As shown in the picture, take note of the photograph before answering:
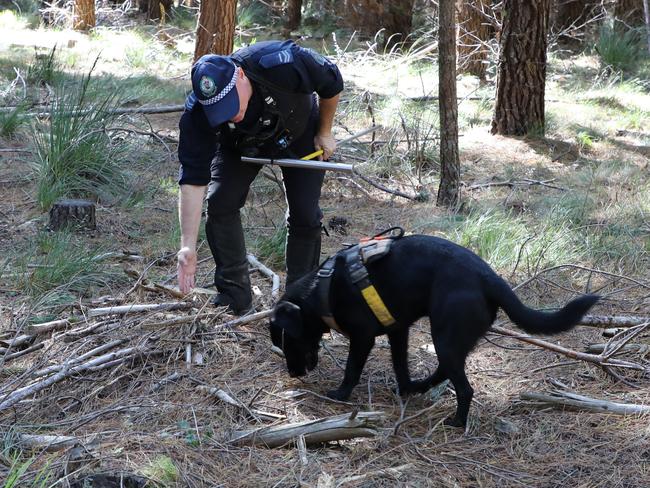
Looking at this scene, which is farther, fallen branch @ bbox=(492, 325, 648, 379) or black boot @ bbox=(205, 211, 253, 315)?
black boot @ bbox=(205, 211, 253, 315)

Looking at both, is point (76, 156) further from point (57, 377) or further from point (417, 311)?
point (417, 311)

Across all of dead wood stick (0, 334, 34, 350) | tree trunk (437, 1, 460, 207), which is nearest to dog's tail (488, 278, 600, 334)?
dead wood stick (0, 334, 34, 350)

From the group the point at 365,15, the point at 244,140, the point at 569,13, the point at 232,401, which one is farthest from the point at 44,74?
the point at 569,13

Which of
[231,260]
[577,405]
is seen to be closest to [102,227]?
[231,260]

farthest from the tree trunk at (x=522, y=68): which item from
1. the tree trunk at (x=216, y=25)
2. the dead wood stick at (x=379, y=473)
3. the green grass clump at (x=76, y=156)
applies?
the dead wood stick at (x=379, y=473)

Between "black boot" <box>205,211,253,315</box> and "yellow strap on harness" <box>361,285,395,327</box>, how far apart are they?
115cm

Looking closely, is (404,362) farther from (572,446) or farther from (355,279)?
(572,446)

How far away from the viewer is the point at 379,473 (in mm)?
3025

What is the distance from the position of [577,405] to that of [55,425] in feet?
7.57

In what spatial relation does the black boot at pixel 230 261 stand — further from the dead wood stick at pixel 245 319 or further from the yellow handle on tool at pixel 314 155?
the yellow handle on tool at pixel 314 155

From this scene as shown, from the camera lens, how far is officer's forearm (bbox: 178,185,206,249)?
3.82m

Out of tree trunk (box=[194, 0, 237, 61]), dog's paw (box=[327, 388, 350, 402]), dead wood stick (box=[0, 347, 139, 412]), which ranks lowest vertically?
dog's paw (box=[327, 388, 350, 402])

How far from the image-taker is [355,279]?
11.7ft

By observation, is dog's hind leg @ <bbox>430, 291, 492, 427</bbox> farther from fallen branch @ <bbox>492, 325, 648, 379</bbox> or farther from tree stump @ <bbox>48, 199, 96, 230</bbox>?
tree stump @ <bbox>48, 199, 96, 230</bbox>
